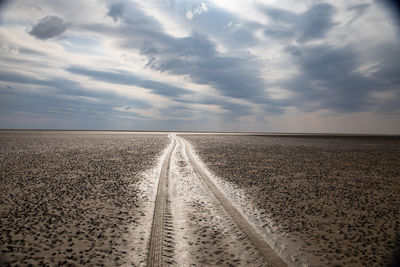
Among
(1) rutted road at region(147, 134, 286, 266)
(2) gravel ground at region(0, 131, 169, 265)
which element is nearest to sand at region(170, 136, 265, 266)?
(1) rutted road at region(147, 134, 286, 266)

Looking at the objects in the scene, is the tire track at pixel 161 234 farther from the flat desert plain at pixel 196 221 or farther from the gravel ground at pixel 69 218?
the gravel ground at pixel 69 218

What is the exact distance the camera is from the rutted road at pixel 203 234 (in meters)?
3.76

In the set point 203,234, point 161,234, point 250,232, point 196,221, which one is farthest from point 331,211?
point 161,234

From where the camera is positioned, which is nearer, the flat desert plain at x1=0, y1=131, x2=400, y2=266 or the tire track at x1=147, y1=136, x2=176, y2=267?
the tire track at x1=147, y1=136, x2=176, y2=267

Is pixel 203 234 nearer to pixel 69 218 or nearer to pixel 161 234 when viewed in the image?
pixel 161 234

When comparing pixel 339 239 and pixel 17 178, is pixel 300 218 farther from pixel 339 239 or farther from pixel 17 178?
pixel 17 178

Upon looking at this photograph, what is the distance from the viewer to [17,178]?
31.7ft

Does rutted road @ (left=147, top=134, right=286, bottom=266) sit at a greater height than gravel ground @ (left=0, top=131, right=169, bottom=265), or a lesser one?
greater

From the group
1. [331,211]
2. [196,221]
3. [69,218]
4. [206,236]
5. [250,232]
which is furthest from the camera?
[331,211]

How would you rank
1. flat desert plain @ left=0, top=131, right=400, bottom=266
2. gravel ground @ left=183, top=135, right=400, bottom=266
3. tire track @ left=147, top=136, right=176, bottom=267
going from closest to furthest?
1. tire track @ left=147, top=136, right=176, bottom=267
2. flat desert plain @ left=0, top=131, right=400, bottom=266
3. gravel ground @ left=183, top=135, right=400, bottom=266

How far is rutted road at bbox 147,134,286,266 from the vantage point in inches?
148

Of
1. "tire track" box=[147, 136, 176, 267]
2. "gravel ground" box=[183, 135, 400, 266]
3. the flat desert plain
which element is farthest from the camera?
"gravel ground" box=[183, 135, 400, 266]

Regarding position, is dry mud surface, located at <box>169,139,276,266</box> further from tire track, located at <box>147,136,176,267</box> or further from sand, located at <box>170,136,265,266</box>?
tire track, located at <box>147,136,176,267</box>

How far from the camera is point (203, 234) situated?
465cm
